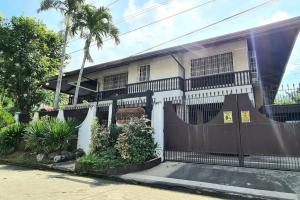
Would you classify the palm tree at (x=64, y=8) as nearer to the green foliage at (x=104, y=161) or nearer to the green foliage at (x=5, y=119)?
the green foliage at (x=5, y=119)

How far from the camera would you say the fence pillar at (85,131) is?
34.7 feet

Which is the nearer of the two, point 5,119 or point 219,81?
point 219,81

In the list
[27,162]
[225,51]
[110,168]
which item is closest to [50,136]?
[27,162]

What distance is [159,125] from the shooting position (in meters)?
8.88

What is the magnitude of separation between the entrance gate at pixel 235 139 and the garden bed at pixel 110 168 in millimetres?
1234

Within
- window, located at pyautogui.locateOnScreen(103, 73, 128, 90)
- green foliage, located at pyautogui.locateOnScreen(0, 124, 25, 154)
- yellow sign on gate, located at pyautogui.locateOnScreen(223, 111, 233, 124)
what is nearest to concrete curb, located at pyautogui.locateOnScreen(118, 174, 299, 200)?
yellow sign on gate, located at pyautogui.locateOnScreen(223, 111, 233, 124)

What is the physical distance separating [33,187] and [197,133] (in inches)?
207

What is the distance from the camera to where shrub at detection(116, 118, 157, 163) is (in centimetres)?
790

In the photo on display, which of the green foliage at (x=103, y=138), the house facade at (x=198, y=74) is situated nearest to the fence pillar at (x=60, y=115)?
the house facade at (x=198, y=74)

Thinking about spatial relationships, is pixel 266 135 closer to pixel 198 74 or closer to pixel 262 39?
pixel 262 39

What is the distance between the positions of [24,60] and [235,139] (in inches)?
566

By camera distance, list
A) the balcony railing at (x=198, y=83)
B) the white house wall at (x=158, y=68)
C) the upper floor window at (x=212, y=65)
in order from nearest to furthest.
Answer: the balcony railing at (x=198, y=83) < the upper floor window at (x=212, y=65) < the white house wall at (x=158, y=68)

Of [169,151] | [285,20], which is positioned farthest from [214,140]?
[285,20]

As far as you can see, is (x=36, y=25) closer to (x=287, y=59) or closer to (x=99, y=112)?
(x=99, y=112)
